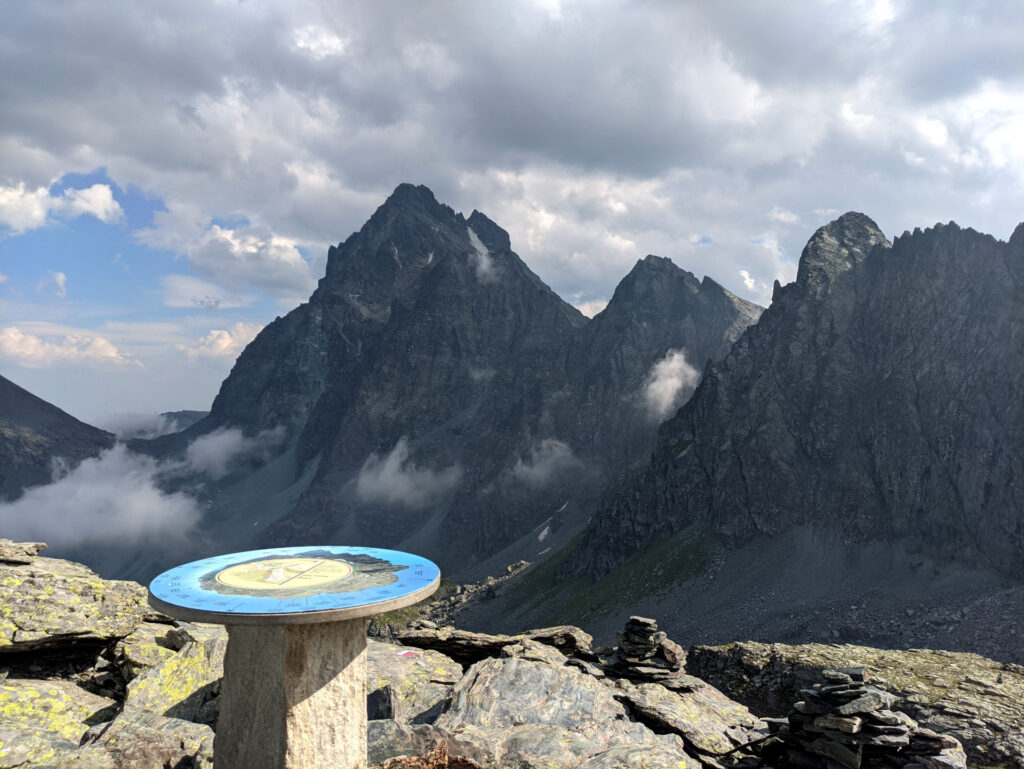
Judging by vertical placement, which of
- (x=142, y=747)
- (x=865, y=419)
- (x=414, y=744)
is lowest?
(x=414, y=744)

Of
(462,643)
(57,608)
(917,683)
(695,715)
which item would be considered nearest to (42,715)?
(57,608)

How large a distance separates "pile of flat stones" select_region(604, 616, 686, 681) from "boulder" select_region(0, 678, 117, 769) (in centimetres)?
1869

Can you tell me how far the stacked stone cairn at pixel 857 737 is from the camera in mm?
15781

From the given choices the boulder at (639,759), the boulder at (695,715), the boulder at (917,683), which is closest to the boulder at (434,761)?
the boulder at (639,759)

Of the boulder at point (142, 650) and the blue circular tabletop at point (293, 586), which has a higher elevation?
the blue circular tabletop at point (293, 586)

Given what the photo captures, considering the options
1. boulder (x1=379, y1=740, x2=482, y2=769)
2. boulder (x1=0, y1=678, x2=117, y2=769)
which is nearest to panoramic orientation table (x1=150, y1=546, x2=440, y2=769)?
boulder (x1=379, y1=740, x2=482, y2=769)

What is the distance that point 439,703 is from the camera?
20.0 metres

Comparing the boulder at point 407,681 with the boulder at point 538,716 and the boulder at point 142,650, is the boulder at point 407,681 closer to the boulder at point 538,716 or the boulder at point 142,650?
the boulder at point 538,716

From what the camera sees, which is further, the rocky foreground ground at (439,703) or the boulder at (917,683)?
the boulder at (917,683)

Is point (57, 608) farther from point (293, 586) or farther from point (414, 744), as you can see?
point (414, 744)

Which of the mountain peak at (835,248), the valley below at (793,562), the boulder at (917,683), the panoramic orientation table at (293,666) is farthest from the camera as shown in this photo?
the mountain peak at (835,248)

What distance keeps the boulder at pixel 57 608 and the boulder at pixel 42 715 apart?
124 cm

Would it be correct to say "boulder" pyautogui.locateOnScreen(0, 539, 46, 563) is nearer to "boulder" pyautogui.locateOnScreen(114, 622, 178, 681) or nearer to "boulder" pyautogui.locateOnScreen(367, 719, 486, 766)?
"boulder" pyautogui.locateOnScreen(114, 622, 178, 681)

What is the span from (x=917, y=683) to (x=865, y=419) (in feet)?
281
